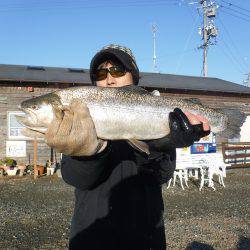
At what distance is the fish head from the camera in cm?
313

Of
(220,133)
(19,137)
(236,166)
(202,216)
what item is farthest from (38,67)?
(220,133)

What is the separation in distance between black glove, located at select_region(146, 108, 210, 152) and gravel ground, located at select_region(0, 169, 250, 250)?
15.7ft

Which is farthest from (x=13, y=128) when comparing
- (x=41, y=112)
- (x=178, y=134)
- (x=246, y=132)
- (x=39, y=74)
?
(x=178, y=134)

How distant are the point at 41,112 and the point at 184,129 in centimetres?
110

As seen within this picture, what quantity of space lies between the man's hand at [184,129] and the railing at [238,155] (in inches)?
646

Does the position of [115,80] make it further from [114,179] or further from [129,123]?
[114,179]

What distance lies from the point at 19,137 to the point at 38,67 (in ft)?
18.7

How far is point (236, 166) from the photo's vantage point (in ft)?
66.4

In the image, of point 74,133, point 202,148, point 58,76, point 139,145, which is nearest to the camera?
point 74,133

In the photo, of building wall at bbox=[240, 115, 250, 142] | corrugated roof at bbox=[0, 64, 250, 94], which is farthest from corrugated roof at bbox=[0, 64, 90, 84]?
building wall at bbox=[240, 115, 250, 142]

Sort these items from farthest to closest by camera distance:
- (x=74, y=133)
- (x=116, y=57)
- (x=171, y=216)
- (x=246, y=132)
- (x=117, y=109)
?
1. (x=246, y=132)
2. (x=171, y=216)
3. (x=116, y=57)
4. (x=117, y=109)
5. (x=74, y=133)

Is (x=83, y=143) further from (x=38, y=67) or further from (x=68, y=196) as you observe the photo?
(x=38, y=67)

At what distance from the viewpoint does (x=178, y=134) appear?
10.4 ft

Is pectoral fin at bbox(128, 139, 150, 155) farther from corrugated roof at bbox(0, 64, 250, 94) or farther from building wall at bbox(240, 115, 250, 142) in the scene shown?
building wall at bbox(240, 115, 250, 142)
